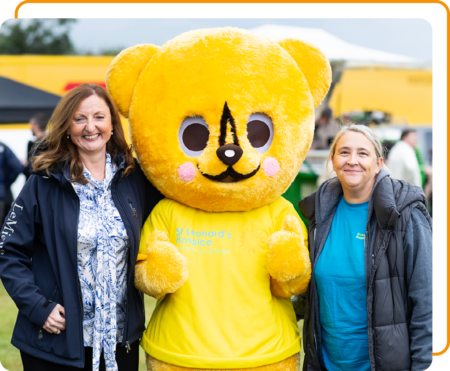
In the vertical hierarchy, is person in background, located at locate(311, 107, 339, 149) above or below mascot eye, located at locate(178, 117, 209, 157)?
below

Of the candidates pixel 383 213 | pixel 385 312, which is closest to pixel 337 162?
pixel 383 213

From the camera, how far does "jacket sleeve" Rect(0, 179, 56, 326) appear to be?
2.57m

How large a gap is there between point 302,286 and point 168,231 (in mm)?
835

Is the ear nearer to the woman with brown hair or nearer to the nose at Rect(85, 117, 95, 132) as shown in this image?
the woman with brown hair

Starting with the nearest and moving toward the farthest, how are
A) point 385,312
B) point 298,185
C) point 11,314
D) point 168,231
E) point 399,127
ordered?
point 385,312
point 168,231
point 11,314
point 298,185
point 399,127

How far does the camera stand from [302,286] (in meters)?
2.83

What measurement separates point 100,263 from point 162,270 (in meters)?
0.33

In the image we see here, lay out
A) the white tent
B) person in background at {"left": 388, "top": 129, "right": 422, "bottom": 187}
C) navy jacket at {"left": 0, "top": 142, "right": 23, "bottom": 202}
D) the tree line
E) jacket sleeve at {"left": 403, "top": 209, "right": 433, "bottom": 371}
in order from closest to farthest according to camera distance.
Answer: jacket sleeve at {"left": 403, "top": 209, "right": 433, "bottom": 371} < navy jacket at {"left": 0, "top": 142, "right": 23, "bottom": 202} < person in background at {"left": 388, "top": 129, "right": 422, "bottom": 187} < the white tent < the tree line

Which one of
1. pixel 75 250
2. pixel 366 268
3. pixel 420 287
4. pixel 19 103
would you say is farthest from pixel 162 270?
pixel 19 103

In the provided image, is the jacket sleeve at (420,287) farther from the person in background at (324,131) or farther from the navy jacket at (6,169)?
the person in background at (324,131)

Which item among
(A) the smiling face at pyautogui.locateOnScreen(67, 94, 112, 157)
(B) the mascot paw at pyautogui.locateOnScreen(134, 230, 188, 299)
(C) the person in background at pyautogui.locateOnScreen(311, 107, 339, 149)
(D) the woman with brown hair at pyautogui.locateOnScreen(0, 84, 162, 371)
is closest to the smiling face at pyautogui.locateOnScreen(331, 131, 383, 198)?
(B) the mascot paw at pyautogui.locateOnScreen(134, 230, 188, 299)

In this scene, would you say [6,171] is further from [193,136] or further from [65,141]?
[193,136]

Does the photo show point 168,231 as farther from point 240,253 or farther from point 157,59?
point 157,59

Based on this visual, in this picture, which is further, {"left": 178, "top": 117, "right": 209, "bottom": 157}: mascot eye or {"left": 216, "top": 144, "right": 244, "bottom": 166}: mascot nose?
{"left": 178, "top": 117, "right": 209, "bottom": 157}: mascot eye
